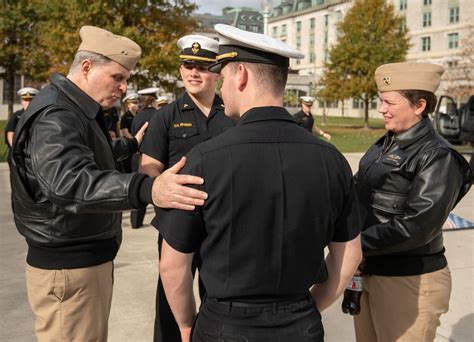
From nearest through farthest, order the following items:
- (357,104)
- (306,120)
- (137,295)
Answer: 1. (137,295)
2. (306,120)
3. (357,104)

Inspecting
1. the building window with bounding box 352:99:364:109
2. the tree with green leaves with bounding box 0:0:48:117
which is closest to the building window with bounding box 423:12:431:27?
the building window with bounding box 352:99:364:109

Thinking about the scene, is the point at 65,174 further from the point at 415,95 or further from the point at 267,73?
the point at 415,95

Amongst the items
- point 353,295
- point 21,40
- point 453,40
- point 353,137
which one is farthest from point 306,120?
point 453,40

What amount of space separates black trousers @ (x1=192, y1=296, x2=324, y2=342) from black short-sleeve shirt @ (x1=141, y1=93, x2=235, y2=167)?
6.41 ft

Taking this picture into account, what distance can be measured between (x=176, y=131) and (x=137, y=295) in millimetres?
1865

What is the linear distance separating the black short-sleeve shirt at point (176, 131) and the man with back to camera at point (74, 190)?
1.00 meters

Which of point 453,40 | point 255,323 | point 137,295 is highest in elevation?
point 453,40

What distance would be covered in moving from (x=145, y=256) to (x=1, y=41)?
2578cm

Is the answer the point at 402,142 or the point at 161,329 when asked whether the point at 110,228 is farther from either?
the point at 402,142

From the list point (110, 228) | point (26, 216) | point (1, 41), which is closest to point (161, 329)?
point (110, 228)

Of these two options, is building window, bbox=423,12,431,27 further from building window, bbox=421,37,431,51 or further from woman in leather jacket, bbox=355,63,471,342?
woman in leather jacket, bbox=355,63,471,342

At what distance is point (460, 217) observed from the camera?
8211 mm

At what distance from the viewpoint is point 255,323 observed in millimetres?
1902

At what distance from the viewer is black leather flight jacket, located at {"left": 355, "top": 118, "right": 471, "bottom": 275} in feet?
8.55
